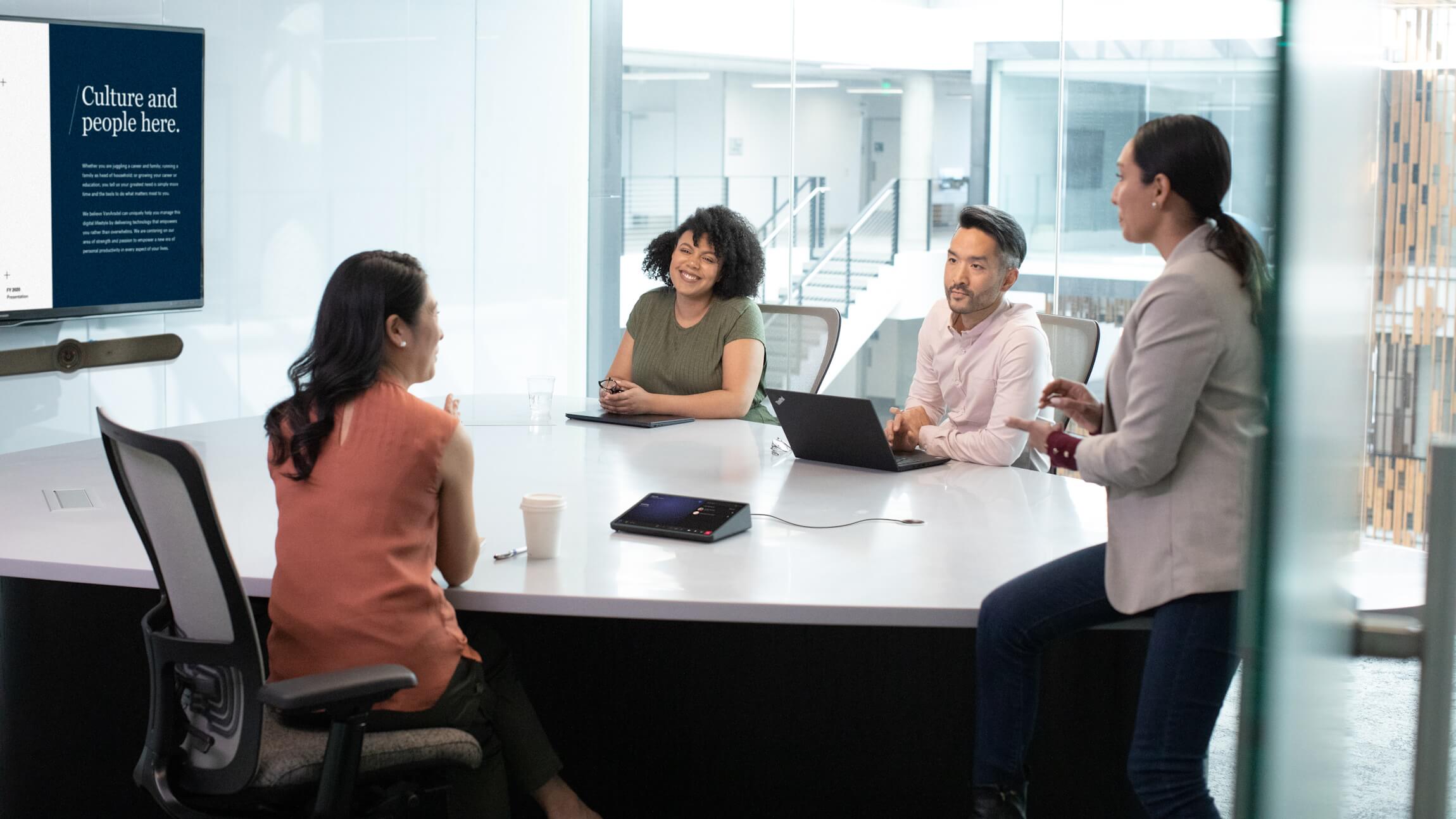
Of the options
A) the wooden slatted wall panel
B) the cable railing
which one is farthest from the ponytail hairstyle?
the cable railing

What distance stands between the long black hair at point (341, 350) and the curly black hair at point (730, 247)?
5.84ft

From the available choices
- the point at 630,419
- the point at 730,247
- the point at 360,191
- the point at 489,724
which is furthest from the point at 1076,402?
the point at 360,191

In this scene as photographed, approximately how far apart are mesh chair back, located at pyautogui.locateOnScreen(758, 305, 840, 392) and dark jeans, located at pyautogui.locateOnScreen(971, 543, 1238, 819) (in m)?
1.61

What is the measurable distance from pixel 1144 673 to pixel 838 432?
110cm

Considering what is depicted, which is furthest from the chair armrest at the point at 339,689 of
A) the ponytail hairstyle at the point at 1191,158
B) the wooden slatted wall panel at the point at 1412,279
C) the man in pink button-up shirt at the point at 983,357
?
the man in pink button-up shirt at the point at 983,357

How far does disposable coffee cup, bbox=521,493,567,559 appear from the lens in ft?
6.54

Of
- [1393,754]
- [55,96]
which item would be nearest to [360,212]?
[55,96]

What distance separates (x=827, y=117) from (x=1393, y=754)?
5.49m

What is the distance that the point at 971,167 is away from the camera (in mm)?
5293

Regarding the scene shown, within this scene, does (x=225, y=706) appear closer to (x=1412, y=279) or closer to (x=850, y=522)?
(x=850, y=522)

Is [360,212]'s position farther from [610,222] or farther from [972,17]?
[972,17]

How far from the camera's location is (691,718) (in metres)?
2.47

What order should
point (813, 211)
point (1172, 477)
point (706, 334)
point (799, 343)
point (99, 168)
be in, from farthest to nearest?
1. point (813, 211)
2. point (99, 168)
3. point (799, 343)
4. point (706, 334)
5. point (1172, 477)

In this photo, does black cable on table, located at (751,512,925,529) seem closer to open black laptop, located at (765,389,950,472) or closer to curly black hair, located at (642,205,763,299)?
open black laptop, located at (765,389,950,472)
